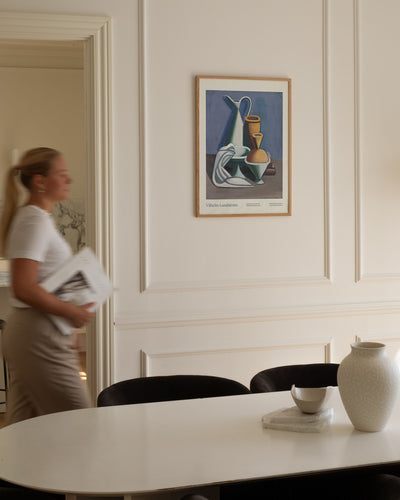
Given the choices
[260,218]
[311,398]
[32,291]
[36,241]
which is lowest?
[311,398]

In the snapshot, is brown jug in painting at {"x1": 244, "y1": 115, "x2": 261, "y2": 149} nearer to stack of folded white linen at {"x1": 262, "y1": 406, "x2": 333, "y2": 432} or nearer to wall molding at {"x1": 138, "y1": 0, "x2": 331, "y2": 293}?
wall molding at {"x1": 138, "y1": 0, "x2": 331, "y2": 293}

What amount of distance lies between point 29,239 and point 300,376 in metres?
1.32

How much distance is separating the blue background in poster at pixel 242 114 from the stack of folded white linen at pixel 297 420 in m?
2.10

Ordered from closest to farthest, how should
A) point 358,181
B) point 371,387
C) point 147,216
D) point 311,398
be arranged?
point 371,387 < point 311,398 < point 147,216 < point 358,181

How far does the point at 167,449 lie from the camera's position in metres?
1.96

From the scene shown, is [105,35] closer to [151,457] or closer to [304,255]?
[304,255]

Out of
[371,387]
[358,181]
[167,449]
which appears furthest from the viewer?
[358,181]

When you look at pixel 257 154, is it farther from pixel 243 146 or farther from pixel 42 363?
pixel 42 363

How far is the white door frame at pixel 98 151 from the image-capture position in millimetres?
3768

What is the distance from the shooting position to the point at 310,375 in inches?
120

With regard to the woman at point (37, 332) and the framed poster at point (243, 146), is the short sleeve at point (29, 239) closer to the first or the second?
the woman at point (37, 332)

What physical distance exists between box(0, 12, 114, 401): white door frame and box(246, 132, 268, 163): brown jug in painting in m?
0.84

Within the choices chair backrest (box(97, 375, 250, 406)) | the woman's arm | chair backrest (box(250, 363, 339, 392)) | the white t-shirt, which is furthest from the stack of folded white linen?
the white t-shirt

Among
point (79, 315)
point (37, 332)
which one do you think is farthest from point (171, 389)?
point (37, 332)
